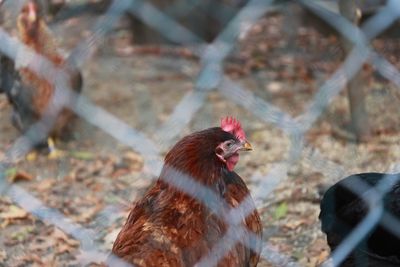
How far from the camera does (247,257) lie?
2506 millimetres

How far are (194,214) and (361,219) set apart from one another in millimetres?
627

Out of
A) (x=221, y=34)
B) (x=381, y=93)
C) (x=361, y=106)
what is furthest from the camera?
(x=221, y=34)

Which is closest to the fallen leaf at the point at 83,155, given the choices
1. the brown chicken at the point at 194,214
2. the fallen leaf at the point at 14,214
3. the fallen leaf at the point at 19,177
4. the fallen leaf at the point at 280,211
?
the fallen leaf at the point at 19,177

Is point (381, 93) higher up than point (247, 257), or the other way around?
point (247, 257)

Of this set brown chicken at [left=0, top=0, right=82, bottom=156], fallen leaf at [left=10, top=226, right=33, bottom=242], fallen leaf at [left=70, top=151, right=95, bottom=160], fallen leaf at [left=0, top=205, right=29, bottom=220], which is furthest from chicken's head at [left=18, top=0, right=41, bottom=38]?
fallen leaf at [left=10, top=226, right=33, bottom=242]

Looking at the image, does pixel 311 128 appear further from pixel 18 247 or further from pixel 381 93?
pixel 18 247

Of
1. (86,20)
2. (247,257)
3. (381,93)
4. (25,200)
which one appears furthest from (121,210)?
(86,20)

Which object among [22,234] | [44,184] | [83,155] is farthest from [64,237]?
[83,155]

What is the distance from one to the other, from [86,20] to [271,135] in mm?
2416

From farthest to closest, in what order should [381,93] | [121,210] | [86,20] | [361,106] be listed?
[86,20], [381,93], [361,106], [121,210]

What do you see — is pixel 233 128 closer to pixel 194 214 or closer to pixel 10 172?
pixel 194 214

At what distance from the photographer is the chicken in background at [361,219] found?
8.40 feet

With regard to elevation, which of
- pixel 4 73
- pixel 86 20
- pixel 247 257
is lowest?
pixel 86 20

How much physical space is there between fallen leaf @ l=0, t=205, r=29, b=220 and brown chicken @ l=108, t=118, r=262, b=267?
1231 millimetres
